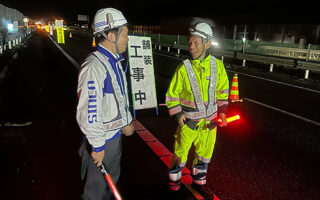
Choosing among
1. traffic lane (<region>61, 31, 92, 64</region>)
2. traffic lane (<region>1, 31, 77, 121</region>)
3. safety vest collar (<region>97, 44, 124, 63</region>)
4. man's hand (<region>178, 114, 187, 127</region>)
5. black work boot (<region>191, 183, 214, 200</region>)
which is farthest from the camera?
traffic lane (<region>61, 31, 92, 64</region>)

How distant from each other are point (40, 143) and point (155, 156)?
229 cm

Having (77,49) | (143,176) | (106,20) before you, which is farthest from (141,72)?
(77,49)

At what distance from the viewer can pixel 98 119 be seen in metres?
2.06

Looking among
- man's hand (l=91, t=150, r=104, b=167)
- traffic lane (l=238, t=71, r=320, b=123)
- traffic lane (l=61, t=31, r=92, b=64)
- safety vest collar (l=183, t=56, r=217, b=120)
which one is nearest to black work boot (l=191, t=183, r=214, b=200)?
safety vest collar (l=183, t=56, r=217, b=120)

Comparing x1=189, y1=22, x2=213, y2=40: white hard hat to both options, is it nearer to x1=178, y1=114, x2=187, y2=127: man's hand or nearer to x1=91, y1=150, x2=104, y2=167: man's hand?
x1=178, y1=114, x2=187, y2=127: man's hand

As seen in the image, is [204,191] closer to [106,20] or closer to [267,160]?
[267,160]

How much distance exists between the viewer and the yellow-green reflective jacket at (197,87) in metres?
2.99

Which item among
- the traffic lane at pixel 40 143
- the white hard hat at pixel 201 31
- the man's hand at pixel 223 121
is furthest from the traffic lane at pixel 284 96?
the traffic lane at pixel 40 143

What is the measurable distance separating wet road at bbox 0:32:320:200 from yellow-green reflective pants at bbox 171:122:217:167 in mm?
599

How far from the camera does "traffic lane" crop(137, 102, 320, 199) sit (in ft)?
11.9

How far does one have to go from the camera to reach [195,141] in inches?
126

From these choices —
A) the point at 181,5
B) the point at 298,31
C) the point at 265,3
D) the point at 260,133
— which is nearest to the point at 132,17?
the point at 181,5

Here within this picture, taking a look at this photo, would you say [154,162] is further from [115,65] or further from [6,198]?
[115,65]

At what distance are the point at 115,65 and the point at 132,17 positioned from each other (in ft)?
228
